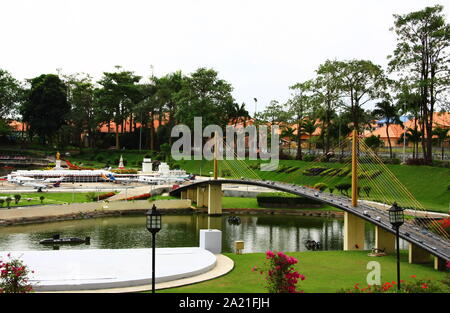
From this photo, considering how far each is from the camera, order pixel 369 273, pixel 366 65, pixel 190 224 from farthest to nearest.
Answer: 1. pixel 366 65
2. pixel 190 224
3. pixel 369 273

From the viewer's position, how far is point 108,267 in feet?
67.1

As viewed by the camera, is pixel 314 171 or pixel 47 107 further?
pixel 47 107

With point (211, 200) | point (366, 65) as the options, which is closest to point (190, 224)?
point (211, 200)

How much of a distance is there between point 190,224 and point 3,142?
71.6 m

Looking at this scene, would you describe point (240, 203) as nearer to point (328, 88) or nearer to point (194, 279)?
point (328, 88)

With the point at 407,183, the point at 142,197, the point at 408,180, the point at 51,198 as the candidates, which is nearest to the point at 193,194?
the point at 142,197

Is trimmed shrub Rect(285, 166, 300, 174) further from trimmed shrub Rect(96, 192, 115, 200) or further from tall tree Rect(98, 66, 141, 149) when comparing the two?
tall tree Rect(98, 66, 141, 149)

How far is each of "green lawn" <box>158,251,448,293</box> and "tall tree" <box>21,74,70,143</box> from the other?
240 ft

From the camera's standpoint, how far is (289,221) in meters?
43.8

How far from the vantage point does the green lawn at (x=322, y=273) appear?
711 inches

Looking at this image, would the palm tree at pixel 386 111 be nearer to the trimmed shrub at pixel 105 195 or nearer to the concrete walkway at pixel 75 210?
the concrete walkway at pixel 75 210

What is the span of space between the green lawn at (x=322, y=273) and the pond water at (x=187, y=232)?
672 centimetres

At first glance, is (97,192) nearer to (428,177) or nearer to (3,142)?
(428,177)

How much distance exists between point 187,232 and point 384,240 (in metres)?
16.1
